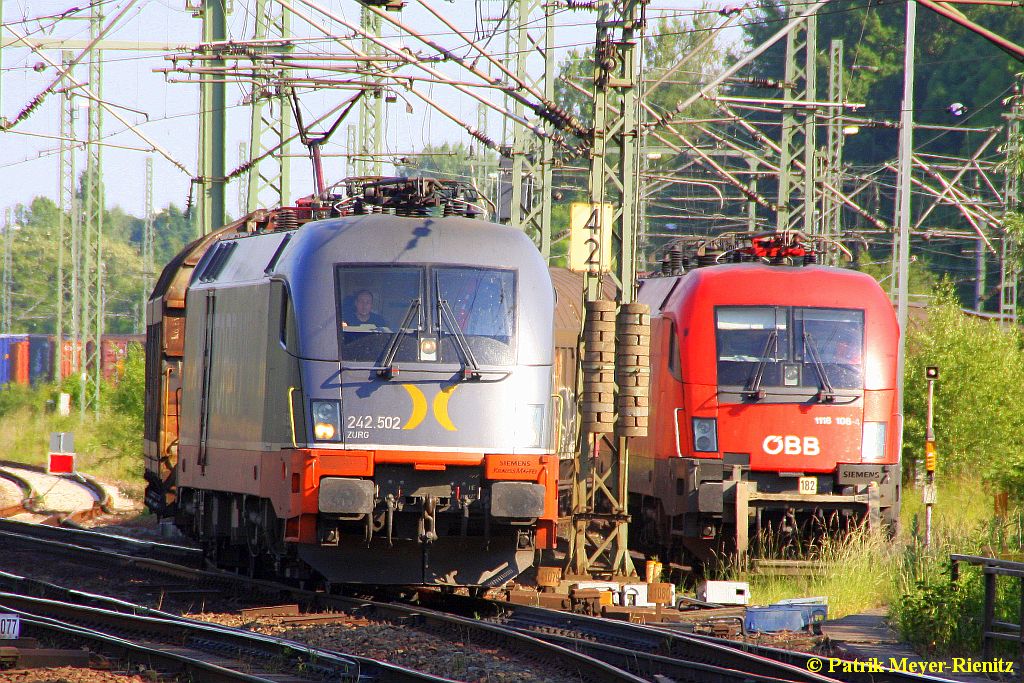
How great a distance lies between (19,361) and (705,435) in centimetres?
5127

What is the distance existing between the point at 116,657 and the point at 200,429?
5.96 m

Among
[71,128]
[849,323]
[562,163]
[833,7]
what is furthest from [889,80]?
[849,323]

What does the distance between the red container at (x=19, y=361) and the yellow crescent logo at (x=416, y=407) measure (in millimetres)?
52777

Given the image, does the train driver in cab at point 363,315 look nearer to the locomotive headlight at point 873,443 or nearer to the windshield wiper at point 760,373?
the windshield wiper at point 760,373

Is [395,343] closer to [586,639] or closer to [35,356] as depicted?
[586,639]

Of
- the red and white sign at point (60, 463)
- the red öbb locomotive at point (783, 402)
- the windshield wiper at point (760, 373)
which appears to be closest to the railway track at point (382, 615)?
the red öbb locomotive at point (783, 402)

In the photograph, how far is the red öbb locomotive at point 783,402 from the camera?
54.6 ft

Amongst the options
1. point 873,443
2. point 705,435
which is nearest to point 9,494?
point 705,435

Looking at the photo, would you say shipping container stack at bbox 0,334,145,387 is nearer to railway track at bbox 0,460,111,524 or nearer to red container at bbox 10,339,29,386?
red container at bbox 10,339,29,386

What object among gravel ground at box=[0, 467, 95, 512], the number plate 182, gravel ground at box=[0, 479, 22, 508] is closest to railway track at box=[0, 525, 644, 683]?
the number plate 182

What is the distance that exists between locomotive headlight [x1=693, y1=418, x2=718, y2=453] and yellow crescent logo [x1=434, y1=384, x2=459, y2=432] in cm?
449

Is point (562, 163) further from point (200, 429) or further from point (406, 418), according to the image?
point (406, 418)

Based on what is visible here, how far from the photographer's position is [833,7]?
65.6 meters

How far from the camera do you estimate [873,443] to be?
1681 centimetres
